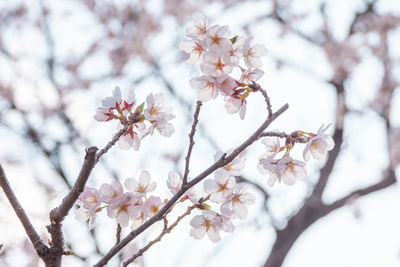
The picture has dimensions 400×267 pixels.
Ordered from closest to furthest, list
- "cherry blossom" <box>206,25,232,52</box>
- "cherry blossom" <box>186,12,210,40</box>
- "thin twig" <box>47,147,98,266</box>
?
1. "thin twig" <box>47,147,98,266</box>
2. "cherry blossom" <box>206,25,232,52</box>
3. "cherry blossom" <box>186,12,210,40</box>

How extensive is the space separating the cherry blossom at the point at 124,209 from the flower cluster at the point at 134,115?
0.17m

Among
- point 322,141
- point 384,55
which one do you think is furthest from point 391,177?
point 322,141

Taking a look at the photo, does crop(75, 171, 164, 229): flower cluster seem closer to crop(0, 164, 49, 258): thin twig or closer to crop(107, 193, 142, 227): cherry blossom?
crop(107, 193, 142, 227): cherry blossom

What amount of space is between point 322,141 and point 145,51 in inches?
175

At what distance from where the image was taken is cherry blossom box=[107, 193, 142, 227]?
102 centimetres

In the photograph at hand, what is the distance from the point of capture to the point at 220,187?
1072mm

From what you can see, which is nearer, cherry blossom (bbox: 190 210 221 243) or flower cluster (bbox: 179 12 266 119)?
flower cluster (bbox: 179 12 266 119)

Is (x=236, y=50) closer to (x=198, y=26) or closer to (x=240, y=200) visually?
(x=198, y=26)

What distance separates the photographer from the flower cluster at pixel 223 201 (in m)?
1.06

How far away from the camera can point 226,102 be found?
1.09 metres

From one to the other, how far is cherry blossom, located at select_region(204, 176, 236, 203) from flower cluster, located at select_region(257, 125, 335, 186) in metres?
0.10

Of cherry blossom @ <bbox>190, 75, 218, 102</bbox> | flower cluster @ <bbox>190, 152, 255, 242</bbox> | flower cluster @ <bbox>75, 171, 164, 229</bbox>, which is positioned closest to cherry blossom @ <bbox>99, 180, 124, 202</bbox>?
flower cluster @ <bbox>75, 171, 164, 229</bbox>

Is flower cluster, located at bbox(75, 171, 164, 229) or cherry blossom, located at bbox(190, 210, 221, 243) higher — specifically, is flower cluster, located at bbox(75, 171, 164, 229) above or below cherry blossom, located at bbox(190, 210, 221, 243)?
above

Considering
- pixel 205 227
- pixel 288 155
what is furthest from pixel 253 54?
pixel 205 227
